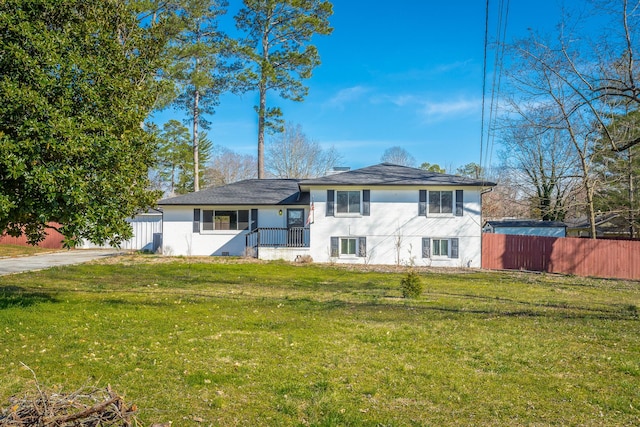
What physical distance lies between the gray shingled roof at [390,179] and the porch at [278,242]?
2.69 metres

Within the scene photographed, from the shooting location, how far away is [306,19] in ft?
92.4

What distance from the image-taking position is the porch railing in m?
22.4

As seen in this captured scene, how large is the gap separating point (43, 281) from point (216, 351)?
31.4 ft

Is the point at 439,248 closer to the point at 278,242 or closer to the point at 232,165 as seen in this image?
the point at 278,242

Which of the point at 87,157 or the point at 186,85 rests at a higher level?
the point at 186,85

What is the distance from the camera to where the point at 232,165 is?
56.3m

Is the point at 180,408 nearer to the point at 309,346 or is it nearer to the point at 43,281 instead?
the point at 309,346

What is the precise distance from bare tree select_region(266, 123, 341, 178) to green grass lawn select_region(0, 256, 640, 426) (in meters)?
32.4

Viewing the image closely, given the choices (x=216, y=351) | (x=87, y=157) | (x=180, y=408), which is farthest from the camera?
(x=87, y=157)

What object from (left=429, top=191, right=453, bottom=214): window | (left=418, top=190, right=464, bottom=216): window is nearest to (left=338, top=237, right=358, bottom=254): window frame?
(left=418, top=190, right=464, bottom=216): window

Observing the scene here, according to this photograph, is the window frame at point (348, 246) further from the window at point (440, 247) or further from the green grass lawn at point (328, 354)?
the green grass lawn at point (328, 354)

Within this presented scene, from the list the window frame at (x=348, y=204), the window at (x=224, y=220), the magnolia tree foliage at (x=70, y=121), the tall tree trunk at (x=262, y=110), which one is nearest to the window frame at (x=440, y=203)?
the window frame at (x=348, y=204)

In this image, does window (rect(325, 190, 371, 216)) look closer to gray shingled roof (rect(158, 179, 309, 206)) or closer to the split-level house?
the split-level house

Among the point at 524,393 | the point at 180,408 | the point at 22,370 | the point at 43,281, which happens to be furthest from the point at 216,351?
the point at 43,281
